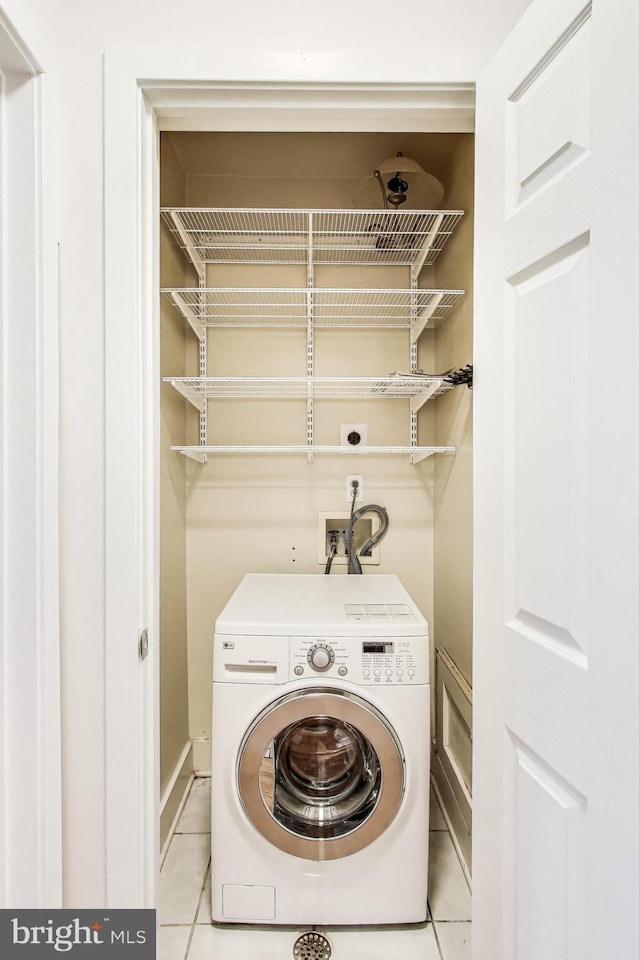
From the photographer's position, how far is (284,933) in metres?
1.43

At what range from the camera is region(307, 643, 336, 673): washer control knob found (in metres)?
1.38

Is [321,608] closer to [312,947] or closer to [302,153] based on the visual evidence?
[312,947]

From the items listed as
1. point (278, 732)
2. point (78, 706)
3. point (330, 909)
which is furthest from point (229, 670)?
point (330, 909)

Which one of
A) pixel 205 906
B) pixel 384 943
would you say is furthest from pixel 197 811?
pixel 384 943

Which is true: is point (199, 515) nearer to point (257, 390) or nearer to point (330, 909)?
point (257, 390)

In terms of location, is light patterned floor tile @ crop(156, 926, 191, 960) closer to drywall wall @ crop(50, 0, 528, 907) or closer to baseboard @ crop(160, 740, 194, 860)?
baseboard @ crop(160, 740, 194, 860)

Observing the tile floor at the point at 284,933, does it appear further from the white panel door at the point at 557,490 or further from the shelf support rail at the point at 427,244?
the shelf support rail at the point at 427,244

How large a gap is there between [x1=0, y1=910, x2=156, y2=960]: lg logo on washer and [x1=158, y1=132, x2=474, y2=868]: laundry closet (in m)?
0.83

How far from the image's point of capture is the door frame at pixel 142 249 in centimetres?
101

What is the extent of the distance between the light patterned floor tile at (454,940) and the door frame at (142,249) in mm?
826

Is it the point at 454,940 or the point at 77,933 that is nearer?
the point at 77,933

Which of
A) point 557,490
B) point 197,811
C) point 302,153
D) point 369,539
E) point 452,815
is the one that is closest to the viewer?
point 557,490

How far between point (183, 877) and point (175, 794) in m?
0.28

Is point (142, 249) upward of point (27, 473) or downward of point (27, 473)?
upward
